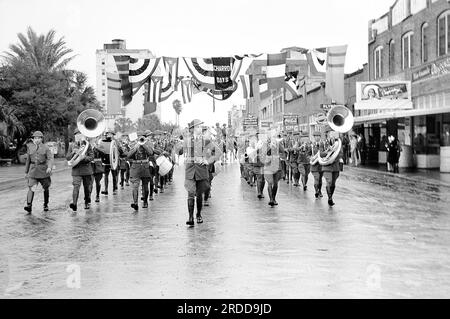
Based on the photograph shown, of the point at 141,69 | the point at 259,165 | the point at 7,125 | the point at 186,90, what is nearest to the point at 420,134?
the point at 186,90

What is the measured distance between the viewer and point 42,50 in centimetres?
4534

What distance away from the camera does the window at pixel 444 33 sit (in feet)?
85.4

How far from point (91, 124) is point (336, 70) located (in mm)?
12495

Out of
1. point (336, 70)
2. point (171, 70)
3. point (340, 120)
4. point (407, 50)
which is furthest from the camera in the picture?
point (407, 50)

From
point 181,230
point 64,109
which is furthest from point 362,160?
point 181,230

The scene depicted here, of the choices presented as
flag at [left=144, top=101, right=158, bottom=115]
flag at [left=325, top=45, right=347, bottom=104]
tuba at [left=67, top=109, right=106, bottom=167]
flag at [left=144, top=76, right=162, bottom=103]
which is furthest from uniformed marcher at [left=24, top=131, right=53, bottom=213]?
flag at [left=144, top=101, right=158, bottom=115]

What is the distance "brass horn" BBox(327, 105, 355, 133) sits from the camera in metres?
14.6

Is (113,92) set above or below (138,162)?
above

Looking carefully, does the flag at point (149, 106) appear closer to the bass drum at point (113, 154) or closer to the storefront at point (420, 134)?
the storefront at point (420, 134)

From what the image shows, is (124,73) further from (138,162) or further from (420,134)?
(420,134)

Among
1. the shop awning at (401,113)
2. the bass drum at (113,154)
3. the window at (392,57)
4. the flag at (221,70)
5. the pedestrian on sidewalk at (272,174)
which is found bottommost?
the pedestrian on sidewalk at (272,174)

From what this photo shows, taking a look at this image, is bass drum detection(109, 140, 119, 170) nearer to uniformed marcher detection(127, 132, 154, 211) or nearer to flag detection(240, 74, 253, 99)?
uniformed marcher detection(127, 132, 154, 211)

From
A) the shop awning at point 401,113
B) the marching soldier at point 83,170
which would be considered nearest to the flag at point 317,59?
the shop awning at point 401,113

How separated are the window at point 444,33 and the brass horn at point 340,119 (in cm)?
1345
